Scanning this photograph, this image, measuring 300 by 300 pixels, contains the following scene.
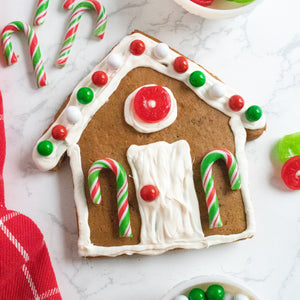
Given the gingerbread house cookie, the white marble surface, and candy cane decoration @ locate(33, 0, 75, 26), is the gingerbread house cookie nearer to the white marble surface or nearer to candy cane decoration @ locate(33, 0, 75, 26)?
the white marble surface

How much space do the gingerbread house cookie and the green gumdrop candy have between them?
→ 4.9 inches

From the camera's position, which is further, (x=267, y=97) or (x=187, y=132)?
(x=267, y=97)

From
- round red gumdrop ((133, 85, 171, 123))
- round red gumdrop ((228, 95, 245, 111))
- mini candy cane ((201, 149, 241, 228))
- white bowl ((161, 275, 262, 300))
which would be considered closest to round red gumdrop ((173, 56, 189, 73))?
round red gumdrop ((133, 85, 171, 123))

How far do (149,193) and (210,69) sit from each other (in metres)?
0.60

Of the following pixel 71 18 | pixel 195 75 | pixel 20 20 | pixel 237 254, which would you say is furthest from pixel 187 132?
pixel 20 20

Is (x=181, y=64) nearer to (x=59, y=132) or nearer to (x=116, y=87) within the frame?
(x=116, y=87)

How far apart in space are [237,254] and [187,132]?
513 millimetres

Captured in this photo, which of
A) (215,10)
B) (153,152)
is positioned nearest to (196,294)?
(153,152)

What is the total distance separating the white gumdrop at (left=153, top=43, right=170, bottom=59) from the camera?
179cm

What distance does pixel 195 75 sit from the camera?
5.83ft

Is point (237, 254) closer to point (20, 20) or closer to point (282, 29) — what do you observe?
point (282, 29)

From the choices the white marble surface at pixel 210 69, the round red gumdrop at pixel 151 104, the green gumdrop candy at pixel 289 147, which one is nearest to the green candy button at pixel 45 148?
the white marble surface at pixel 210 69

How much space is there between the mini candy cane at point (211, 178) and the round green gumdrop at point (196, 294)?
0.78ft

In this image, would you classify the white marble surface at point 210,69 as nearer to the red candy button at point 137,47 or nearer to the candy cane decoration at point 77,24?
the candy cane decoration at point 77,24
